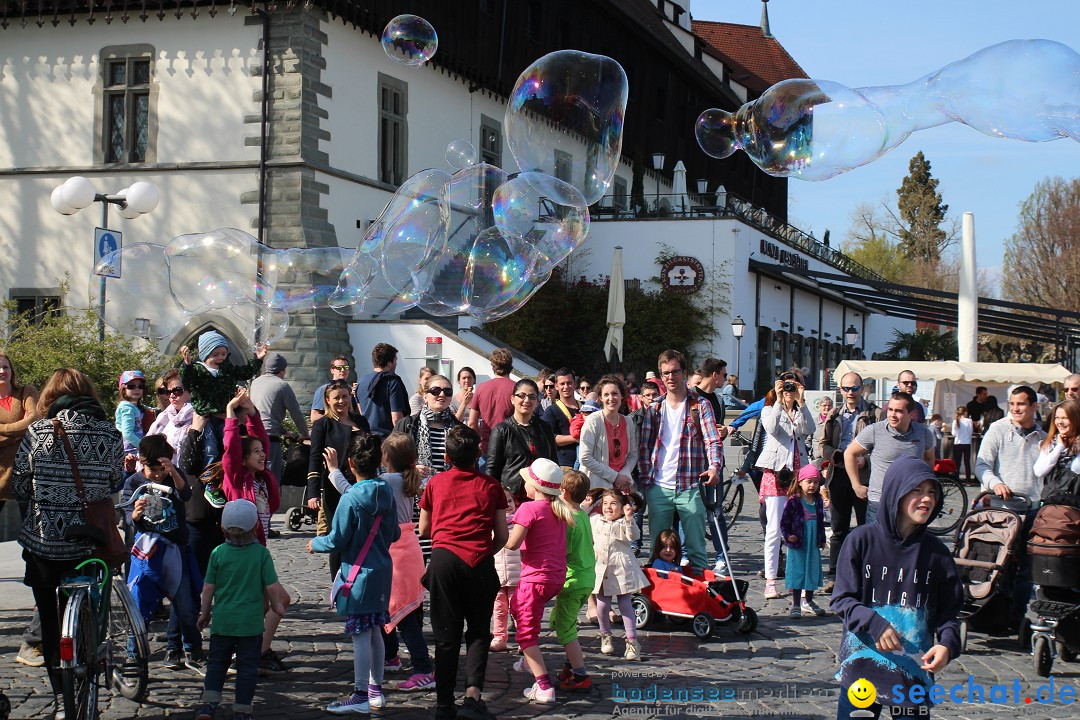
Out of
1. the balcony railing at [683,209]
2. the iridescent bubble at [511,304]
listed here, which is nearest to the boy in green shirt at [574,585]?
the iridescent bubble at [511,304]

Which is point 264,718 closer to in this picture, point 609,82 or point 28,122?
point 609,82

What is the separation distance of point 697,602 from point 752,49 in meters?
50.9

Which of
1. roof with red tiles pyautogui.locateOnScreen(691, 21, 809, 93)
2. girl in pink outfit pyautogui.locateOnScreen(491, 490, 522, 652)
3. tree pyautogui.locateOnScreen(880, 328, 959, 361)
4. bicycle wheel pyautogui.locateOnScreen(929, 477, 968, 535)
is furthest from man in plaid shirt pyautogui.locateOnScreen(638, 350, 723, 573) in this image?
roof with red tiles pyautogui.locateOnScreen(691, 21, 809, 93)

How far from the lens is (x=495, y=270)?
38.0 ft

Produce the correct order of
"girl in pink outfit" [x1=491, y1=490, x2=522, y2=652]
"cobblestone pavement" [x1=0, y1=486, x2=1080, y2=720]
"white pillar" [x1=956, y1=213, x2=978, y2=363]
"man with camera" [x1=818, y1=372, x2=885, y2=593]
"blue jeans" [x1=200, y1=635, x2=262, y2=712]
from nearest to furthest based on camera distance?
"blue jeans" [x1=200, y1=635, x2=262, y2=712] < "cobblestone pavement" [x1=0, y1=486, x2=1080, y2=720] < "girl in pink outfit" [x1=491, y1=490, x2=522, y2=652] < "man with camera" [x1=818, y1=372, x2=885, y2=593] < "white pillar" [x1=956, y1=213, x2=978, y2=363]

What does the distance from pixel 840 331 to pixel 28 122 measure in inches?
1267

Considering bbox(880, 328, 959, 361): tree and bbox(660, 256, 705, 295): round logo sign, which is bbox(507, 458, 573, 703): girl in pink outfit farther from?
bbox(880, 328, 959, 361): tree

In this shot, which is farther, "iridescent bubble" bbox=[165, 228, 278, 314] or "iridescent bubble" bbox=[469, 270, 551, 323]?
"iridescent bubble" bbox=[469, 270, 551, 323]

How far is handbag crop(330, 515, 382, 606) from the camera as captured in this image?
6.12 metres

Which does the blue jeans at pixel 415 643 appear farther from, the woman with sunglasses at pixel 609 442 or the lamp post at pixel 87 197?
the lamp post at pixel 87 197

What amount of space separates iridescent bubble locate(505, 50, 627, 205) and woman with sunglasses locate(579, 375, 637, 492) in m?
2.80

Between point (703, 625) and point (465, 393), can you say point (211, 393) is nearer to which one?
point (703, 625)

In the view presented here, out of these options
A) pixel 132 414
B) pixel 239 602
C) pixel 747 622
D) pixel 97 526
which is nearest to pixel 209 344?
pixel 132 414

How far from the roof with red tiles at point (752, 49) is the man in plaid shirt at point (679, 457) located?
147ft
